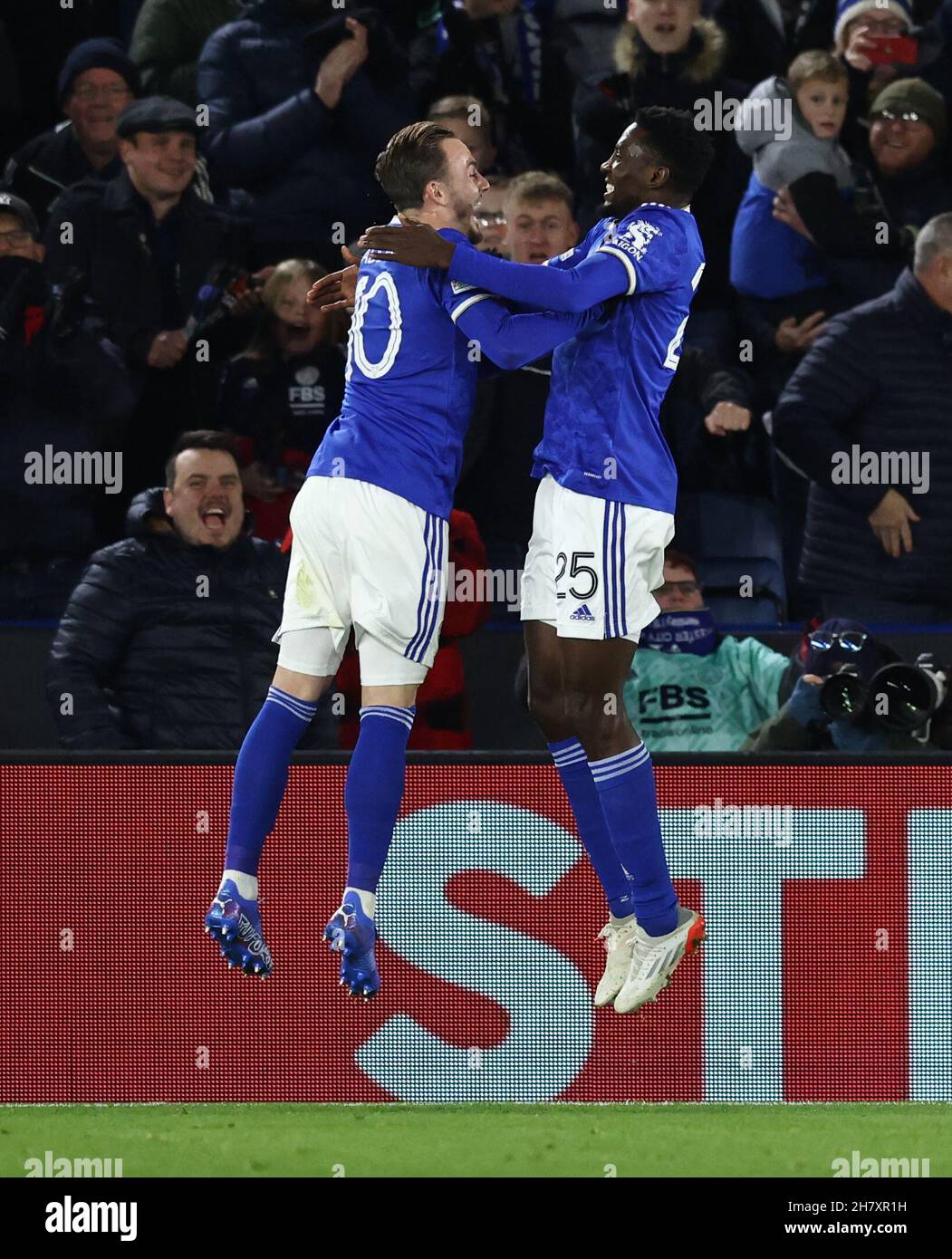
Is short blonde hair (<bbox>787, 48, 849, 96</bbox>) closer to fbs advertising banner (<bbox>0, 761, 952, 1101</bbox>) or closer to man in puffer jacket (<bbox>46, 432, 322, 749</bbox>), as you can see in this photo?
man in puffer jacket (<bbox>46, 432, 322, 749</bbox>)

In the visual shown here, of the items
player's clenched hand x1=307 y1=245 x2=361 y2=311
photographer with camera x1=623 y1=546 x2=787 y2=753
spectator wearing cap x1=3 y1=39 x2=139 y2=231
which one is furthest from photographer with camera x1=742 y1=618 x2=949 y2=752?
spectator wearing cap x1=3 y1=39 x2=139 y2=231

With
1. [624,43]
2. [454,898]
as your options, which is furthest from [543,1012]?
[624,43]

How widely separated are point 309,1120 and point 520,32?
15.7 ft

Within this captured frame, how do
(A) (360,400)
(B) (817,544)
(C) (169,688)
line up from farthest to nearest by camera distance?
1. (B) (817,544)
2. (C) (169,688)
3. (A) (360,400)

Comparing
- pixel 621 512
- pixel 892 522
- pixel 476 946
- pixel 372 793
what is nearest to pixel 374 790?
pixel 372 793

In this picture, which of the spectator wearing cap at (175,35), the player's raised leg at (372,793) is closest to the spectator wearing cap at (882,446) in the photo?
the spectator wearing cap at (175,35)

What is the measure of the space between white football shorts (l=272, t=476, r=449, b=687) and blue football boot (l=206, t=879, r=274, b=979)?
0.60m

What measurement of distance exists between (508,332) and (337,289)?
78 centimetres

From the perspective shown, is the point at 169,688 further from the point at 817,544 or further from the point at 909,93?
the point at 909,93

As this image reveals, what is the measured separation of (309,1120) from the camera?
211 inches

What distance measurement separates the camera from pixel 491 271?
461 cm

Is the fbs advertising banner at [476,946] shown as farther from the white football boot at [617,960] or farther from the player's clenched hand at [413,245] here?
the player's clenched hand at [413,245]

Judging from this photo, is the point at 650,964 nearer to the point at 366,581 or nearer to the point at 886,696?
the point at 366,581

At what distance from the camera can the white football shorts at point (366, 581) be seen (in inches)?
188
